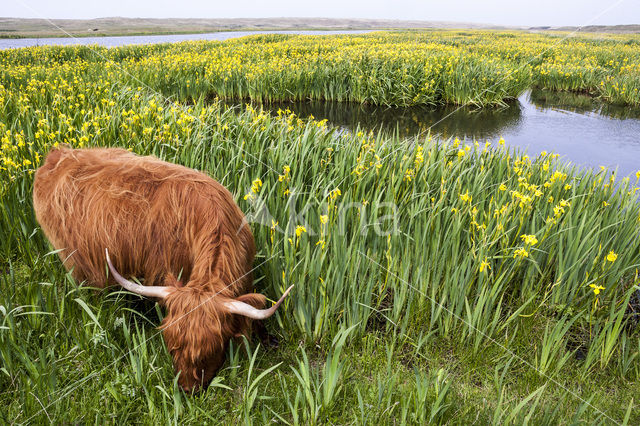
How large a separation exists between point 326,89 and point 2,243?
328 inches

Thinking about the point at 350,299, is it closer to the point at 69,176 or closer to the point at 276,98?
the point at 69,176

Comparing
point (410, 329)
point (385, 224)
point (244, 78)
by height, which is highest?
point (244, 78)

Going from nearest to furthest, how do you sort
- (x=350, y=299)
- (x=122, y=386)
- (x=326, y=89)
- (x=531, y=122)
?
(x=122, y=386)
(x=350, y=299)
(x=531, y=122)
(x=326, y=89)

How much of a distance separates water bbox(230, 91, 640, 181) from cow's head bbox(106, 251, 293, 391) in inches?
208

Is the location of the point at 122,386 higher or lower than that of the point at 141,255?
lower

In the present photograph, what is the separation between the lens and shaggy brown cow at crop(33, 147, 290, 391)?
1.71 metres

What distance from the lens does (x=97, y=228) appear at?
2.18 metres

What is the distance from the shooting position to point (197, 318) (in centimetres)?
167

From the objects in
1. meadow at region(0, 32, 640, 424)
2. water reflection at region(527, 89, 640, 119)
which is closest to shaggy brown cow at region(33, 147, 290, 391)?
meadow at region(0, 32, 640, 424)

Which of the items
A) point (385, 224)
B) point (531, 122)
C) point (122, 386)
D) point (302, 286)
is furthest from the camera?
point (531, 122)

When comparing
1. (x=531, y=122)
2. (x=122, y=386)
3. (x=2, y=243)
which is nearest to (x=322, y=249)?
(x=122, y=386)

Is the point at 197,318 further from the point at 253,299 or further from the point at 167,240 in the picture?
the point at 167,240

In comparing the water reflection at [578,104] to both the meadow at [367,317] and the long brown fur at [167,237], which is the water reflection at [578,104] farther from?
the long brown fur at [167,237]

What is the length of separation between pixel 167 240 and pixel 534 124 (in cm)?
886
